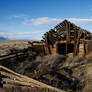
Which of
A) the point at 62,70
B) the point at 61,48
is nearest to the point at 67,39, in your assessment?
the point at 61,48

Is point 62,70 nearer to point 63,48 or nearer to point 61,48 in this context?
point 61,48

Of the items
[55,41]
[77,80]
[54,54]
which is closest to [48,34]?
[55,41]

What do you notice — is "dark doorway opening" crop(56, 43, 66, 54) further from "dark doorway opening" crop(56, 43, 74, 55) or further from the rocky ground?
the rocky ground

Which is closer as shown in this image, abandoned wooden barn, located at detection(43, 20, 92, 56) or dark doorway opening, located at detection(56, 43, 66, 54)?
abandoned wooden barn, located at detection(43, 20, 92, 56)

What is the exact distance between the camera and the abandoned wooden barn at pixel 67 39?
1617 centimetres

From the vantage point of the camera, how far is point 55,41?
1738 centimetres

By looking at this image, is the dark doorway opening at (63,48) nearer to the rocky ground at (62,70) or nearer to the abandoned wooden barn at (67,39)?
the abandoned wooden barn at (67,39)

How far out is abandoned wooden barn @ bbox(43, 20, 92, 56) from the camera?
1617 cm

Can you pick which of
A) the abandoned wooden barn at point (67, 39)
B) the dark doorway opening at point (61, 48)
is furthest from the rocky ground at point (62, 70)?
the dark doorway opening at point (61, 48)

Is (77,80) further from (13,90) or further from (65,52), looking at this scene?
(65,52)

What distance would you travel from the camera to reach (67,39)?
55.0 feet

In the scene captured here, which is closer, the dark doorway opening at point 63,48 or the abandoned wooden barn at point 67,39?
the abandoned wooden barn at point 67,39

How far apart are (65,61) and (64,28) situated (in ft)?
13.3

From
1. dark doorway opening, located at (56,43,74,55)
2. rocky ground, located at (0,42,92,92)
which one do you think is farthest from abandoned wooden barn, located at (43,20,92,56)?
rocky ground, located at (0,42,92,92)
